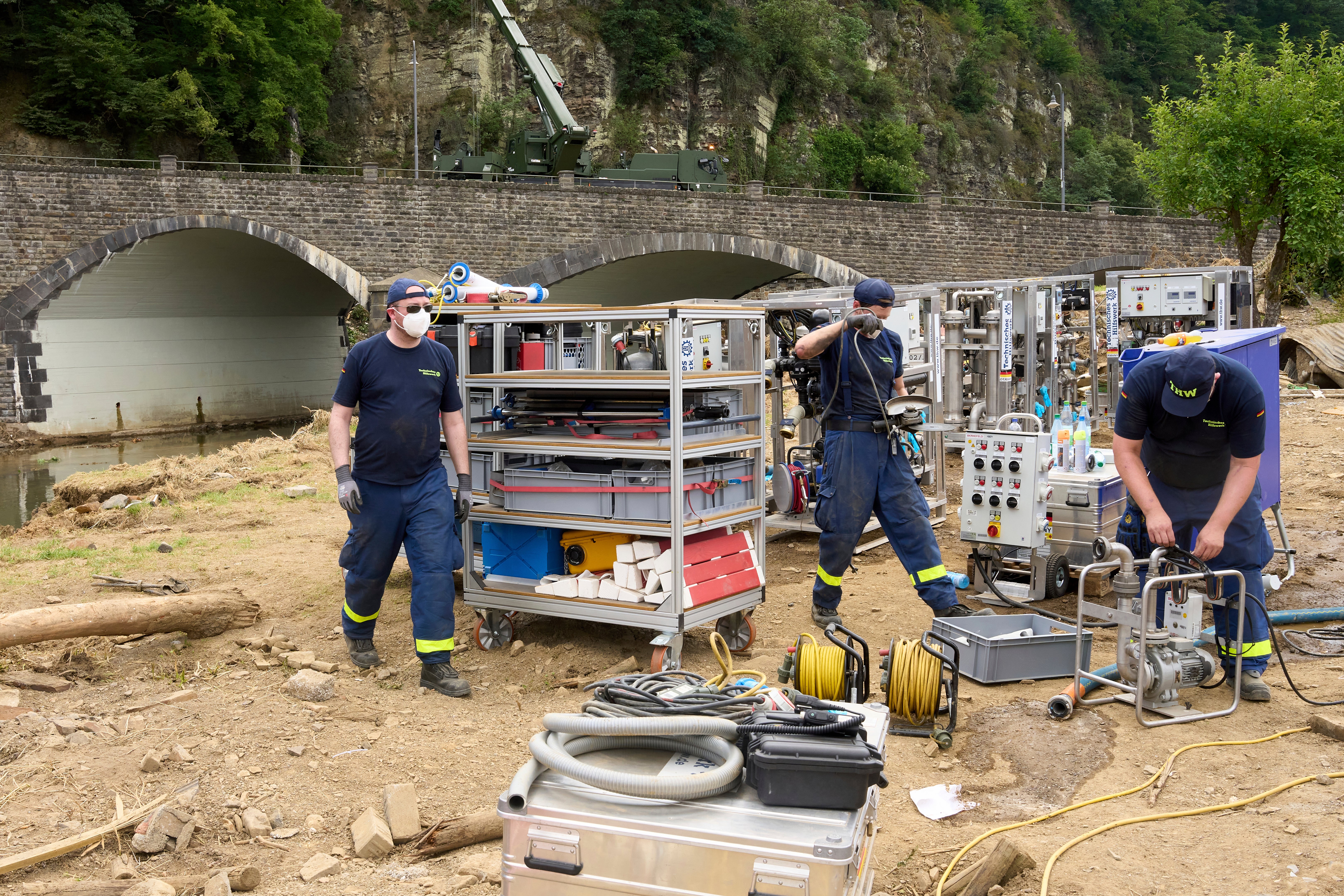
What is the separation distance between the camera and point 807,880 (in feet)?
7.48

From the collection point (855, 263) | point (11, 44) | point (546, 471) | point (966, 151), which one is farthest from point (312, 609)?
point (966, 151)

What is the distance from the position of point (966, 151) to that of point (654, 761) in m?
58.1

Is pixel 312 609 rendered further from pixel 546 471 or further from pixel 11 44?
pixel 11 44

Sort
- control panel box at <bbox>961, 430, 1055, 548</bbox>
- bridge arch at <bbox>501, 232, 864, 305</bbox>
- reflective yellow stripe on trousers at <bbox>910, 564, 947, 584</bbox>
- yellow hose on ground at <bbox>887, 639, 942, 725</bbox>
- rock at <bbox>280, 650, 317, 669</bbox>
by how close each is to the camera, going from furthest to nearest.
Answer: bridge arch at <bbox>501, 232, 864, 305</bbox> < control panel box at <bbox>961, 430, 1055, 548</bbox> < reflective yellow stripe on trousers at <bbox>910, 564, 947, 584</bbox> < rock at <bbox>280, 650, 317, 669</bbox> < yellow hose on ground at <bbox>887, 639, 942, 725</bbox>

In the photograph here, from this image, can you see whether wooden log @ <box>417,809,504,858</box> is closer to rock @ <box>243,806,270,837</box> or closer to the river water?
rock @ <box>243,806,270,837</box>

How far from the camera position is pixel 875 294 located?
5.92 m

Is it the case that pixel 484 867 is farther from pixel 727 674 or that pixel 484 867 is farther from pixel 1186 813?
pixel 1186 813

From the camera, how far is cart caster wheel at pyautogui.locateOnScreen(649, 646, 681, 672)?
16.3 feet

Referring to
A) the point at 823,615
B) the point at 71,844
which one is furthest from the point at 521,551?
the point at 71,844

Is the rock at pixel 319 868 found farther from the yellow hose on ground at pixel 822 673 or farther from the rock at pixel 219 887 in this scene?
→ the yellow hose on ground at pixel 822 673

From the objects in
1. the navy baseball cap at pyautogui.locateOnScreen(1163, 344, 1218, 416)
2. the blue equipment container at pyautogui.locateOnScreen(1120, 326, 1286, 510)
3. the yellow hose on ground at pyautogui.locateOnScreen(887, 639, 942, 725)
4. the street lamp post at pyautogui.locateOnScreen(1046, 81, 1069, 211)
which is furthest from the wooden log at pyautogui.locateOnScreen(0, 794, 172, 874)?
the street lamp post at pyautogui.locateOnScreen(1046, 81, 1069, 211)

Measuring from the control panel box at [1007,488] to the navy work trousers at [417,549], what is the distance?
128 inches

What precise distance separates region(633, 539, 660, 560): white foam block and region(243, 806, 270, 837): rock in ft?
7.06

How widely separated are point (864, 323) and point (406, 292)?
2480 millimetres
